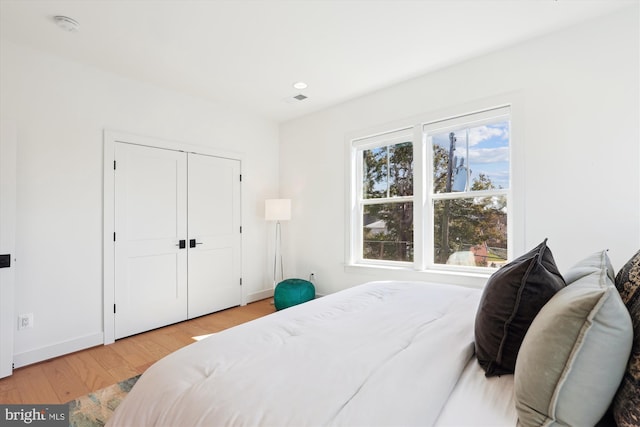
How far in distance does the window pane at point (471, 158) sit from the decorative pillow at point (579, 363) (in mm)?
2472

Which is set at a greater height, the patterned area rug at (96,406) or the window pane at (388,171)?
the window pane at (388,171)

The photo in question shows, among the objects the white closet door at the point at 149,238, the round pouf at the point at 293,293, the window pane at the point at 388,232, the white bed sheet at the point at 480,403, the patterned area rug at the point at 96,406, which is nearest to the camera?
the white bed sheet at the point at 480,403

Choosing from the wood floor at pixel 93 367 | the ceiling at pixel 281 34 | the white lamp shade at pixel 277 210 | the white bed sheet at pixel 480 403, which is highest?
the ceiling at pixel 281 34

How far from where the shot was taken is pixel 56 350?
271 cm

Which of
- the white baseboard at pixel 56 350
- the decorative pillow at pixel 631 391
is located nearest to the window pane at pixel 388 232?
the decorative pillow at pixel 631 391

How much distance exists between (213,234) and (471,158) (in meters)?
3.17

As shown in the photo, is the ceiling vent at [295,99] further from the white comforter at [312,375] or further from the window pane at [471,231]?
the white comforter at [312,375]

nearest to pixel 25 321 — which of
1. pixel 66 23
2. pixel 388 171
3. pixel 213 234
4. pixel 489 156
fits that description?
pixel 213 234

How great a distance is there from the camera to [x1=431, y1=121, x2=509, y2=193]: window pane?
2.92 metres

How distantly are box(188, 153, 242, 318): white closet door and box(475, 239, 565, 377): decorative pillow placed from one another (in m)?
3.40

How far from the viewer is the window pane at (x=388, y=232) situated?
11.6 feet

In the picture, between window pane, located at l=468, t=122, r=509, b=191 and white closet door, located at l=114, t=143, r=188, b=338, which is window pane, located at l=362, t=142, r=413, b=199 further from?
white closet door, located at l=114, t=143, r=188, b=338

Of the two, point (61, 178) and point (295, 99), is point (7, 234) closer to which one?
point (61, 178)

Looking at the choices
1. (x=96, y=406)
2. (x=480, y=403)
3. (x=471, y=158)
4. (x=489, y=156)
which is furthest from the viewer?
(x=471, y=158)
